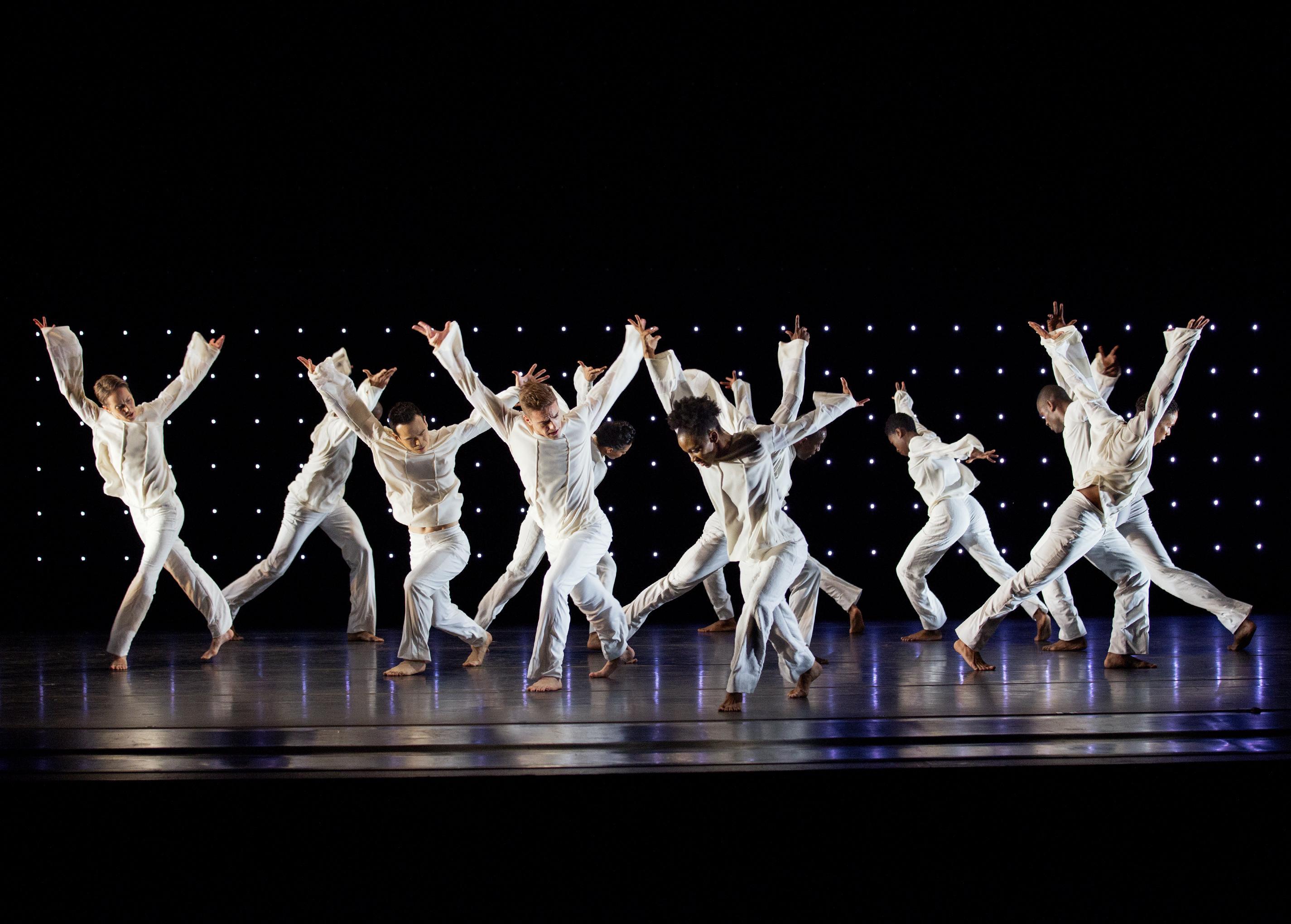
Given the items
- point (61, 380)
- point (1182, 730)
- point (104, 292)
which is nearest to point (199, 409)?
point (104, 292)

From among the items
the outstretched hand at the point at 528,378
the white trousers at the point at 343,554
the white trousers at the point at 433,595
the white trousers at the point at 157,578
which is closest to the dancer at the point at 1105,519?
the outstretched hand at the point at 528,378

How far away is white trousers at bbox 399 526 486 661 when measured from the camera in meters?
4.94

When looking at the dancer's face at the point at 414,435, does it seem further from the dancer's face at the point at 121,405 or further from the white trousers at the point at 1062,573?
the white trousers at the point at 1062,573

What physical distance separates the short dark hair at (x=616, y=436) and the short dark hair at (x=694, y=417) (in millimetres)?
1731

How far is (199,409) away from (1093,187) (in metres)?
6.01

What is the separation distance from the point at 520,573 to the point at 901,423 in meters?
2.24

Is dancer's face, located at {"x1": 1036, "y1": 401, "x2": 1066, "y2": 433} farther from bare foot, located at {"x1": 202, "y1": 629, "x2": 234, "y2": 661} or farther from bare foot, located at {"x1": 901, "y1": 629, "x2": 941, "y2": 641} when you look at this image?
bare foot, located at {"x1": 202, "y1": 629, "x2": 234, "y2": 661}

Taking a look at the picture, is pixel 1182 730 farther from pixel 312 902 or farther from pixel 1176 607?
pixel 1176 607

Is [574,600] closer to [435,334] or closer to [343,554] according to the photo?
[435,334]

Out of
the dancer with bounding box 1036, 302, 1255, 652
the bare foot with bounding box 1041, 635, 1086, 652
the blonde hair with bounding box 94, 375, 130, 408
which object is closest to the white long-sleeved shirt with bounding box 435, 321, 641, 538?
the blonde hair with bounding box 94, 375, 130, 408

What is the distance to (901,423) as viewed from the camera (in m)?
6.25

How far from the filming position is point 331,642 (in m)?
6.32

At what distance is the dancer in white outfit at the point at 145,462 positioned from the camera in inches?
214

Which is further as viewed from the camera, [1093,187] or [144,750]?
[1093,187]
